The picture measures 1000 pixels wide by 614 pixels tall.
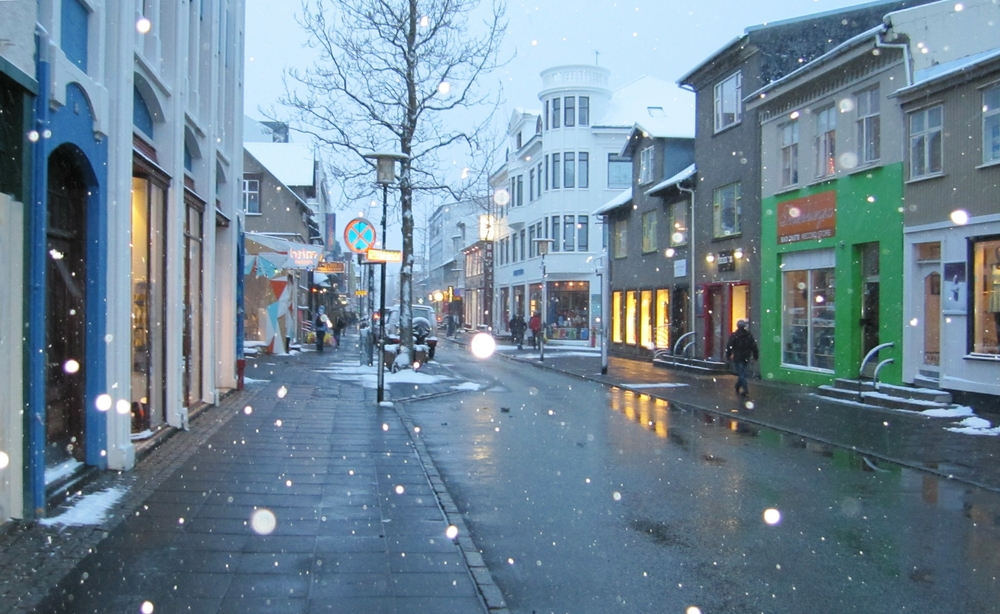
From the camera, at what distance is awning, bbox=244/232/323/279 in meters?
27.6

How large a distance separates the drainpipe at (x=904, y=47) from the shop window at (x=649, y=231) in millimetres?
13825

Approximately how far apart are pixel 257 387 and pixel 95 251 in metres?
10.4

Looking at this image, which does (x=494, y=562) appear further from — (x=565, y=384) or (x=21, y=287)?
(x=565, y=384)

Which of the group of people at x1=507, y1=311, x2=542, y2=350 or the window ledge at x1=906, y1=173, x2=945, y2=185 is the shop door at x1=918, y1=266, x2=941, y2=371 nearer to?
the window ledge at x1=906, y1=173, x2=945, y2=185

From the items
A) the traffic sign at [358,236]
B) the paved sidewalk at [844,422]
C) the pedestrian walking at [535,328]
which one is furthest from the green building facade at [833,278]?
the pedestrian walking at [535,328]

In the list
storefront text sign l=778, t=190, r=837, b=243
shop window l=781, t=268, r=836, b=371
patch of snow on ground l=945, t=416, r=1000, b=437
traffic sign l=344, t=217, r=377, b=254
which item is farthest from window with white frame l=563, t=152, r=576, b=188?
patch of snow on ground l=945, t=416, r=1000, b=437

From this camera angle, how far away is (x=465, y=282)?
3150 inches

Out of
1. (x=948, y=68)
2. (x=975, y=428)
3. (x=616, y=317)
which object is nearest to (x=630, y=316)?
(x=616, y=317)

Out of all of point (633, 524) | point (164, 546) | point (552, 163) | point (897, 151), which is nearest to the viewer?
point (164, 546)

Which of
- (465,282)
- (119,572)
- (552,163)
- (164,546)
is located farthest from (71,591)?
(465,282)

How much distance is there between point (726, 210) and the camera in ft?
82.1

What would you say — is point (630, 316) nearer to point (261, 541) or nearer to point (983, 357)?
point (983, 357)

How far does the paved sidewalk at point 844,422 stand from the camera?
35.0 feet

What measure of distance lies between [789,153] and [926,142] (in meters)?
5.39
